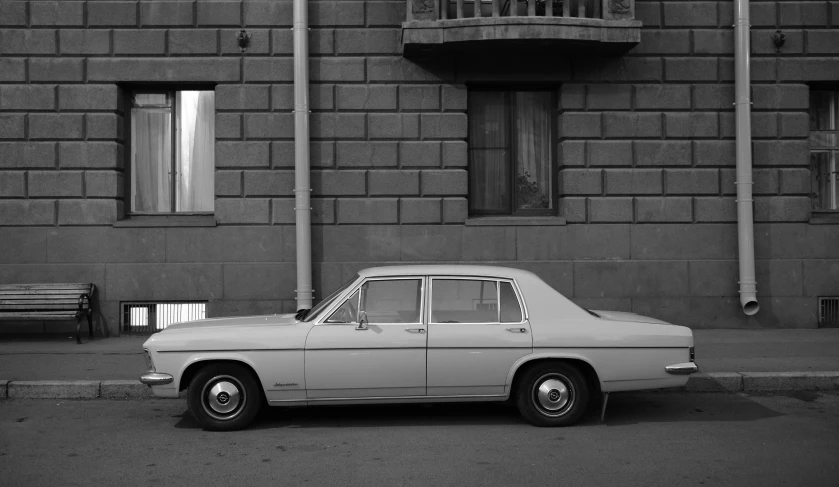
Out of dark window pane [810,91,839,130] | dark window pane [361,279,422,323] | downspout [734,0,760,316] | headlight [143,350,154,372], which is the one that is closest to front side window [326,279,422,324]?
dark window pane [361,279,422,323]

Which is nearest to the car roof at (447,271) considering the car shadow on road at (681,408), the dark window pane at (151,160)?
the car shadow on road at (681,408)

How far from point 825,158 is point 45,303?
486 inches

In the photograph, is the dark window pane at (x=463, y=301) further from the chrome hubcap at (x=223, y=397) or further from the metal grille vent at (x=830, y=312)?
the metal grille vent at (x=830, y=312)

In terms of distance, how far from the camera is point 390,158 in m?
12.6

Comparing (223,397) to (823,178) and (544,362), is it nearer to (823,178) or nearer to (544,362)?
(544,362)

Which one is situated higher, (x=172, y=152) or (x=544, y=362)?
(x=172, y=152)

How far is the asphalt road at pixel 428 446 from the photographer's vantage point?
5711 millimetres

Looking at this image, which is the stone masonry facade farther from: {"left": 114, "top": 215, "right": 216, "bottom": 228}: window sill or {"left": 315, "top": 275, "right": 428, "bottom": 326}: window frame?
{"left": 315, "top": 275, "right": 428, "bottom": 326}: window frame

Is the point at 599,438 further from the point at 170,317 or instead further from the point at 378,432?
the point at 170,317

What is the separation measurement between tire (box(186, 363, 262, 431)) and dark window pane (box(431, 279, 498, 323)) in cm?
173

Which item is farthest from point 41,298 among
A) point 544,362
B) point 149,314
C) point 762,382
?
point 762,382

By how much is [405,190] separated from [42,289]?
559cm

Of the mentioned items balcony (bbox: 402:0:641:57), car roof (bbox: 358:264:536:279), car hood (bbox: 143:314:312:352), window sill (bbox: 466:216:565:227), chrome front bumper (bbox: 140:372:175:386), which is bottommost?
chrome front bumper (bbox: 140:372:175:386)

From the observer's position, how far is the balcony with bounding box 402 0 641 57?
38.9ft
